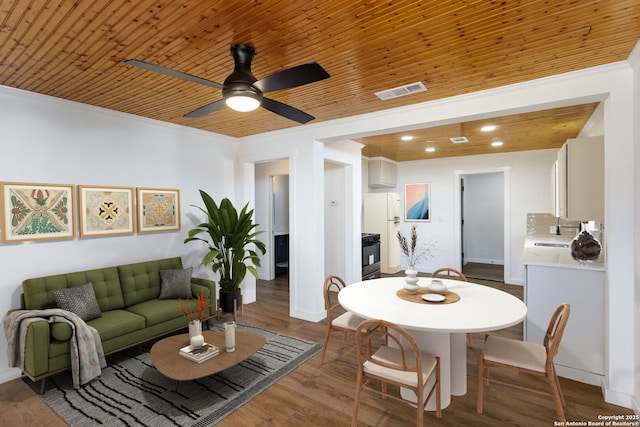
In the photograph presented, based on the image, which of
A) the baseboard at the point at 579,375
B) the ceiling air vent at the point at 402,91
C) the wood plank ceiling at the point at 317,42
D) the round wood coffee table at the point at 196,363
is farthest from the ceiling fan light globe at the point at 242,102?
the baseboard at the point at 579,375

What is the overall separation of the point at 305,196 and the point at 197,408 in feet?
8.48

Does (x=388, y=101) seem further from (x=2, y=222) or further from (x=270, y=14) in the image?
(x=2, y=222)

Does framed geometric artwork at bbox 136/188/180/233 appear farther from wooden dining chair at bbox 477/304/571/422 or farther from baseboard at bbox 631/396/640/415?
baseboard at bbox 631/396/640/415

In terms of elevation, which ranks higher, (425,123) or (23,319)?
(425,123)

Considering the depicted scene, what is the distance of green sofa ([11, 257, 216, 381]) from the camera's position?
97.0 inches

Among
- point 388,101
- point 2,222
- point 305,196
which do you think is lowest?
point 2,222

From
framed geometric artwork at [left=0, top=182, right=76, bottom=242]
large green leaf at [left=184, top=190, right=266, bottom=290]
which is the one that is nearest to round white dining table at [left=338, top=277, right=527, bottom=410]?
large green leaf at [left=184, top=190, right=266, bottom=290]

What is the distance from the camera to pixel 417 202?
7.02m

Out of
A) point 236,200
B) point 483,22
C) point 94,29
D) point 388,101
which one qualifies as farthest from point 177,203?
point 483,22

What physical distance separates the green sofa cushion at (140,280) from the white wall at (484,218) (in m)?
6.98

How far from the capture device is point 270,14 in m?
1.75

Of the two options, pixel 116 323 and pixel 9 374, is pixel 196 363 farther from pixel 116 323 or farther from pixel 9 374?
pixel 9 374

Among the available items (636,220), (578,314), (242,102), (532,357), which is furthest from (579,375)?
(242,102)

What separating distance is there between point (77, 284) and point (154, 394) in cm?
144
